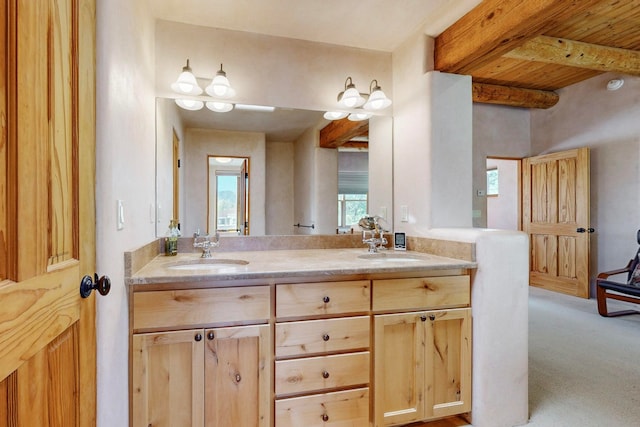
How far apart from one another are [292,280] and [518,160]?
5255mm

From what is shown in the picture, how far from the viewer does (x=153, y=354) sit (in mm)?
1454

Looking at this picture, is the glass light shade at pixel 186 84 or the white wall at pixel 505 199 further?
the white wall at pixel 505 199

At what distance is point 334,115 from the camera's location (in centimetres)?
247

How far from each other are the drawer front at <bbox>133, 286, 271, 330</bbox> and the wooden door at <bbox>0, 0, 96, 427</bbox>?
367 millimetres

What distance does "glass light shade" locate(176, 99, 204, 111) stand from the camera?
2164mm

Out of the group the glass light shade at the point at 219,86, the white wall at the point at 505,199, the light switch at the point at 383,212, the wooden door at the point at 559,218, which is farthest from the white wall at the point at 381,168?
the white wall at the point at 505,199

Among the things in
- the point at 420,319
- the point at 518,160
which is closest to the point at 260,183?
the point at 420,319

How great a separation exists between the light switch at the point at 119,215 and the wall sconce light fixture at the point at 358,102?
1550 millimetres

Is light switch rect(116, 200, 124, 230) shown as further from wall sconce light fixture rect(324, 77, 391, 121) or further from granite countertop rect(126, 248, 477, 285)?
wall sconce light fixture rect(324, 77, 391, 121)

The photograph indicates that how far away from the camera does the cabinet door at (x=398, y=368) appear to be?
5.57 ft

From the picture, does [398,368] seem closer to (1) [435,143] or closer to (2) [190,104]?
(1) [435,143]

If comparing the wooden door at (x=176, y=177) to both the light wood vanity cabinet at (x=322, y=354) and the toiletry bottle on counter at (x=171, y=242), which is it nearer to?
the toiletry bottle on counter at (x=171, y=242)

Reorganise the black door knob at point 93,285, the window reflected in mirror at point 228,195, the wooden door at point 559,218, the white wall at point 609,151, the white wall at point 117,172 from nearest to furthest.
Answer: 1. the black door knob at point 93,285
2. the white wall at point 117,172
3. the window reflected in mirror at point 228,195
4. the white wall at point 609,151
5. the wooden door at point 559,218

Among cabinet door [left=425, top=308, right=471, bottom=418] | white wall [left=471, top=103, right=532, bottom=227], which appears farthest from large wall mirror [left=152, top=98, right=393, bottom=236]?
white wall [left=471, top=103, right=532, bottom=227]
